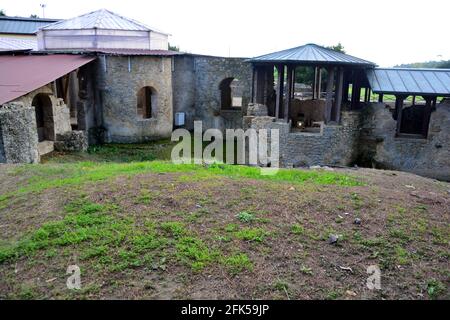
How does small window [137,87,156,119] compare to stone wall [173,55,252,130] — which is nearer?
stone wall [173,55,252,130]

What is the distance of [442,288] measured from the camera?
4.64 meters

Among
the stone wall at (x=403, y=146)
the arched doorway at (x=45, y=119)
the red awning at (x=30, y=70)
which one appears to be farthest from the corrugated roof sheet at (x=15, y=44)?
the stone wall at (x=403, y=146)

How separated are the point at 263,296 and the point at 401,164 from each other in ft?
41.4

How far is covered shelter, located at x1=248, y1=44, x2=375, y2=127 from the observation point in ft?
48.3

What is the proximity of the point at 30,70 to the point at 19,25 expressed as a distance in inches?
632

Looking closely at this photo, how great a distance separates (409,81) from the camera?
51.2 ft

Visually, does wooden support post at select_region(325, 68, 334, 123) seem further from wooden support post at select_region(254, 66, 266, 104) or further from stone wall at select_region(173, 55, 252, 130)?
stone wall at select_region(173, 55, 252, 130)

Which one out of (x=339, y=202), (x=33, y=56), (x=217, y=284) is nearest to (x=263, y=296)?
(x=217, y=284)

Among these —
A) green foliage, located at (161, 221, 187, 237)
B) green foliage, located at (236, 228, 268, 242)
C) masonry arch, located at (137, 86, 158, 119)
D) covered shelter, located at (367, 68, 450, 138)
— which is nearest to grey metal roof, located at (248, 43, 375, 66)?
covered shelter, located at (367, 68, 450, 138)

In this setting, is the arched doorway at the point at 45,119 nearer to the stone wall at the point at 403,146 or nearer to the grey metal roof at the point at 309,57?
the grey metal roof at the point at 309,57

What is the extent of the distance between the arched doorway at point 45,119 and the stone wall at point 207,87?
6964 mm

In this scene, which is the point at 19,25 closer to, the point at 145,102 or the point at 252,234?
the point at 145,102

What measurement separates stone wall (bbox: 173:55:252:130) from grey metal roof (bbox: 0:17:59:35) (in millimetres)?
12984

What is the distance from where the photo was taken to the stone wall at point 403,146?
49.1 ft
